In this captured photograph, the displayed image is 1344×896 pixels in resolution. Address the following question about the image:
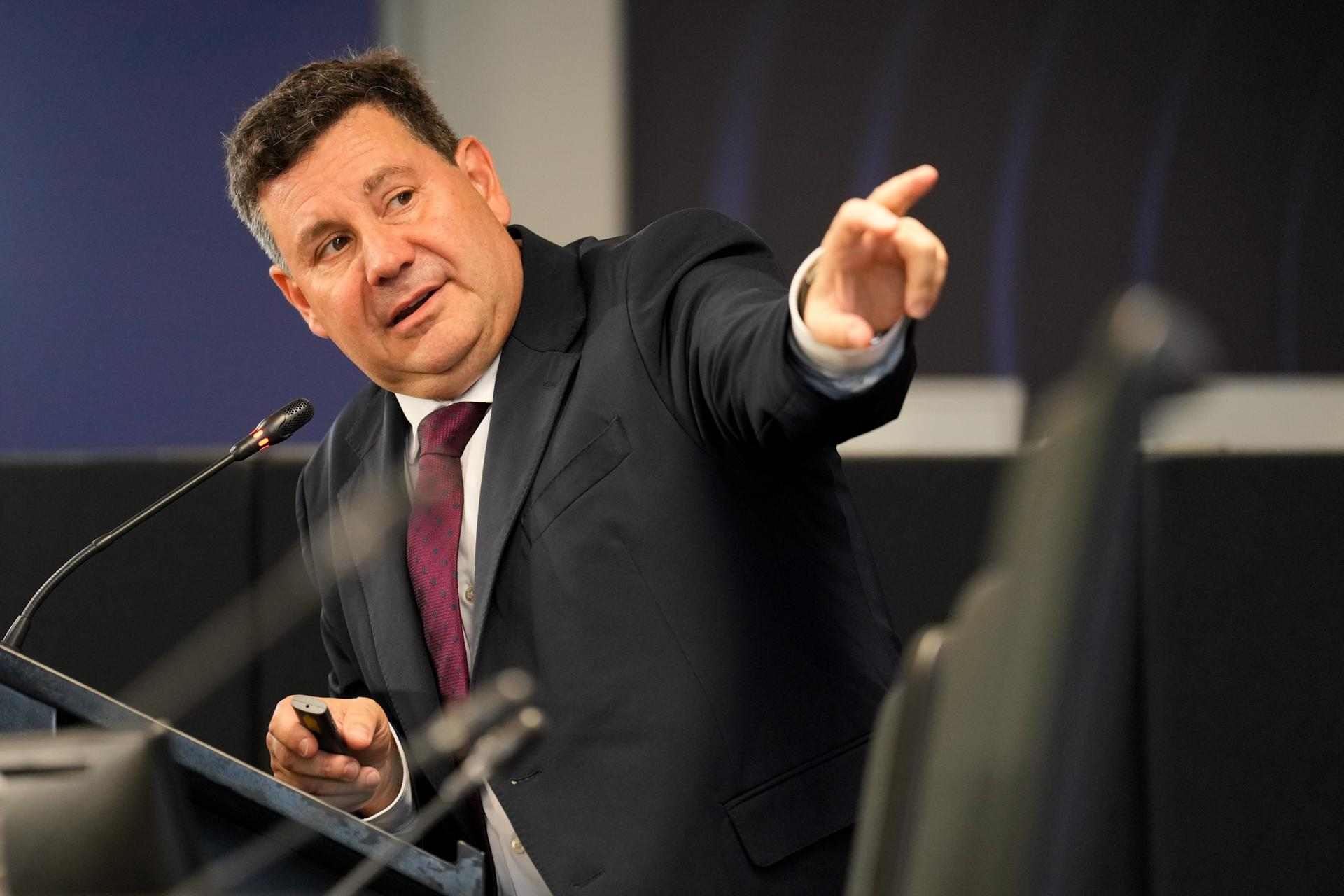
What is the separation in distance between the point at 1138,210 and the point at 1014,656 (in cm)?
238

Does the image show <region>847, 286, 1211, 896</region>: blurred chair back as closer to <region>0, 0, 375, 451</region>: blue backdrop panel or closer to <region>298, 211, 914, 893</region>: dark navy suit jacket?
<region>298, 211, 914, 893</region>: dark navy suit jacket

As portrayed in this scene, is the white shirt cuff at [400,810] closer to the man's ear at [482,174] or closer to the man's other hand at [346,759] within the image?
the man's other hand at [346,759]

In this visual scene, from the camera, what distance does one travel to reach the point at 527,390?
4.59ft

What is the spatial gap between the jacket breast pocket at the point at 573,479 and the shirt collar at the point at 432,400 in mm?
129

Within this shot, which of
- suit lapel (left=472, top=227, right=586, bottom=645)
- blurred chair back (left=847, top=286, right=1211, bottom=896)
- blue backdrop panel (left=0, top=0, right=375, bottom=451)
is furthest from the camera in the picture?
blue backdrop panel (left=0, top=0, right=375, bottom=451)

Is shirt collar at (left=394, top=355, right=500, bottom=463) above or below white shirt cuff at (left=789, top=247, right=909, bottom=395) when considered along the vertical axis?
below

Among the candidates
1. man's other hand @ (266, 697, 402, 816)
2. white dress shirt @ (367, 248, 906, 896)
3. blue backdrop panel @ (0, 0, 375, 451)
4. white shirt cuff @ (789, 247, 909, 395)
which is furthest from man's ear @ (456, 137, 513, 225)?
blue backdrop panel @ (0, 0, 375, 451)

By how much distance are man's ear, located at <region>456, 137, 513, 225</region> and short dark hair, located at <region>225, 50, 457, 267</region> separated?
2cm

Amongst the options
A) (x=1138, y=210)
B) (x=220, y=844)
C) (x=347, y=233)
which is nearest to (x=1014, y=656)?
(x=220, y=844)

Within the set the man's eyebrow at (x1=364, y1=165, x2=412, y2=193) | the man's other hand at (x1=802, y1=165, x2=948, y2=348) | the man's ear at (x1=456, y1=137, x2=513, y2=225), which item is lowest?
the man's other hand at (x1=802, y1=165, x2=948, y2=348)

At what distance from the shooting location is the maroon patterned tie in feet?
4.52

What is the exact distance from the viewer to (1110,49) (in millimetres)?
2588

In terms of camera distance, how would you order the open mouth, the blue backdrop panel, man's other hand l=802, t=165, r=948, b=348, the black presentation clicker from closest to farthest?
man's other hand l=802, t=165, r=948, b=348, the black presentation clicker, the open mouth, the blue backdrop panel

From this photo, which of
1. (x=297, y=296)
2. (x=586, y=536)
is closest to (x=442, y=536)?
(x=586, y=536)
